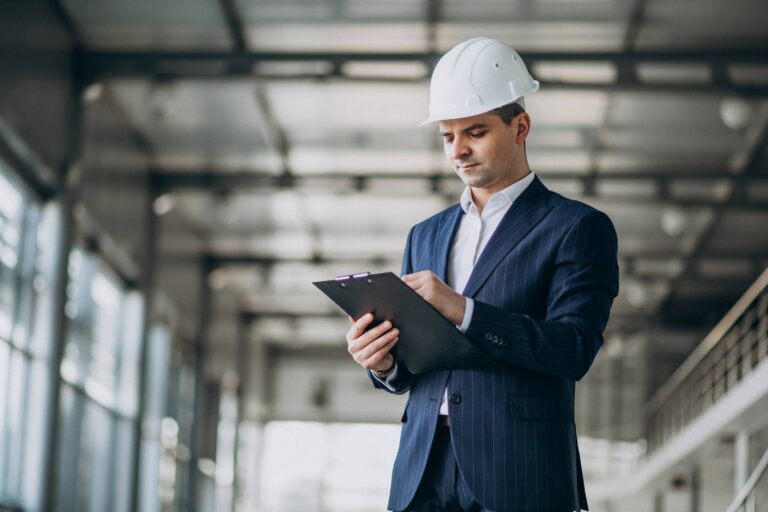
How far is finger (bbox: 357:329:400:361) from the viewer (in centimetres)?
250

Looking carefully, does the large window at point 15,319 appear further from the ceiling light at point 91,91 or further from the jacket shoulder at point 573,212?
the jacket shoulder at point 573,212

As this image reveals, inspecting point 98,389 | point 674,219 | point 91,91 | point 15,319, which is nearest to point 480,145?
point 15,319

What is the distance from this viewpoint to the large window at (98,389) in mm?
13148

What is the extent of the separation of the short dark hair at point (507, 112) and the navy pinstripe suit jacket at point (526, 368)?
0.55 ft

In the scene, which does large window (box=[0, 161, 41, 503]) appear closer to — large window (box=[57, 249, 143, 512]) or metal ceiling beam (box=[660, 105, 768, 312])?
large window (box=[57, 249, 143, 512])

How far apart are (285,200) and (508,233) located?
47.0ft

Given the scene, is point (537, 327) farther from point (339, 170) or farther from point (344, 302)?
point (339, 170)

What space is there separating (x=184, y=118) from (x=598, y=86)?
4.64 metres

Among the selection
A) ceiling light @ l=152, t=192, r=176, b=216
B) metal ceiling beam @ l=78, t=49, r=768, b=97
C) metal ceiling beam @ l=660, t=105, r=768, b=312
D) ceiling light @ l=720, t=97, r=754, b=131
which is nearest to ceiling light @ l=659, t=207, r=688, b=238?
metal ceiling beam @ l=660, t=105, r=768, b=312

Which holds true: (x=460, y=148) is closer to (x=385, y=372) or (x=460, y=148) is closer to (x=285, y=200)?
(x=385, y=372)

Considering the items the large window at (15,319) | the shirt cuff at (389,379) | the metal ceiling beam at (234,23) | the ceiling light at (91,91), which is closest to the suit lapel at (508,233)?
the shirt cuff at (389,379)

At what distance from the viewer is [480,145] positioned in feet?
8.50

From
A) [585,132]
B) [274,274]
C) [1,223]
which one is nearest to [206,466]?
[274,274]

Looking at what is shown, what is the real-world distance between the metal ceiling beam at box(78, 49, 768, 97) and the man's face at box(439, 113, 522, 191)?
347 inches
